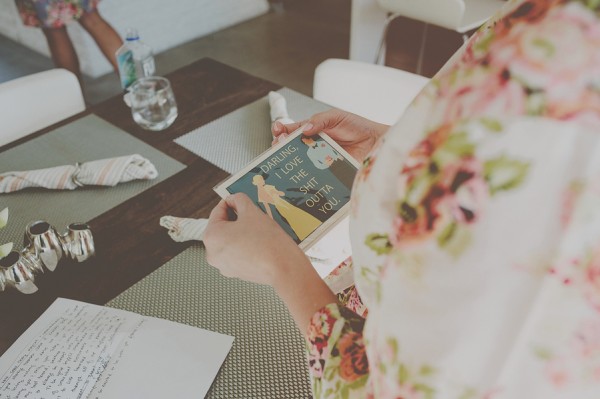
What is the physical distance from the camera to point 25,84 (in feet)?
4.03

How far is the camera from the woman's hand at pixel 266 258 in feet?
1.78

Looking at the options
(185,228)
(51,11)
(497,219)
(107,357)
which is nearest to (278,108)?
(185,228)

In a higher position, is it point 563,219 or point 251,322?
point 563,219

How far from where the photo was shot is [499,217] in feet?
1.02

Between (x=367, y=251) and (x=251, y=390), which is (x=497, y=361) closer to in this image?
(x=367, y=251)

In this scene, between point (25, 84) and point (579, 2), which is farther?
point (25, 84)

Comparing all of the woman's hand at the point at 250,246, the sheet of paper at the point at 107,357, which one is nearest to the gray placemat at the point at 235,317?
the sheet of paper at the point at 107,357

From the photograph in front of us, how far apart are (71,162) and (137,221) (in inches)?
10.6

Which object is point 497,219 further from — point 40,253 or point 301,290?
point 40,253

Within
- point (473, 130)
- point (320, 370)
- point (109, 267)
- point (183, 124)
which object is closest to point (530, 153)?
point (473, 130)

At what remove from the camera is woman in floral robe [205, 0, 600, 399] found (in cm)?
29

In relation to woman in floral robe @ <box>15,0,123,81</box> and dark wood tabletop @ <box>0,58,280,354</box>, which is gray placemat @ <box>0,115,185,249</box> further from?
woman in floral robe @ <box>15,0,123,81</box>

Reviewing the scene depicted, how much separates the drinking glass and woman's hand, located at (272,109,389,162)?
0.36 metres

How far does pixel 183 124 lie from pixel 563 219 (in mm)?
974
